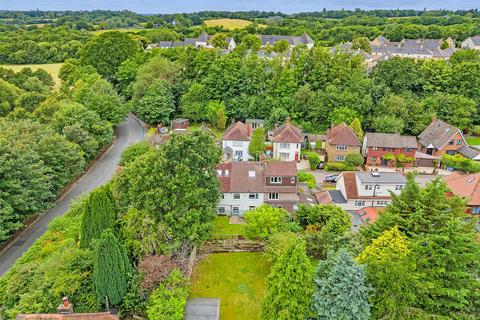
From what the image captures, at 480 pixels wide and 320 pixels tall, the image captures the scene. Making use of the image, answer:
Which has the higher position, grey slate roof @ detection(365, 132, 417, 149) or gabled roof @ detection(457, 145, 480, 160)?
grey slate roof @ detection(365, 132, 417, 149)

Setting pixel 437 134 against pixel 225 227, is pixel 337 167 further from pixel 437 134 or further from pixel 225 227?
pixel 225 227

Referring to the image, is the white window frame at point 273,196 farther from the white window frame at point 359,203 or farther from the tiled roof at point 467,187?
the tiled roof at point 467,187

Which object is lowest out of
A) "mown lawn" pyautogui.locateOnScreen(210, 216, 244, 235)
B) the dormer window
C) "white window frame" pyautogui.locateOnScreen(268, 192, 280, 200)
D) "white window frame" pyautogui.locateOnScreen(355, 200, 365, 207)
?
"mown lawn" pyautogui.locateOnScreen(210, 216, 244, 235)

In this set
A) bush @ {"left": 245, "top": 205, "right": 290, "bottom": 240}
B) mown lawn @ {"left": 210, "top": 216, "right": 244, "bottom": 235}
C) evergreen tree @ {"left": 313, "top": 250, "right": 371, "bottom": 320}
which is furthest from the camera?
mown lawn @ {"left": 210, "top": 216, "right": 244, "bottom": 235}

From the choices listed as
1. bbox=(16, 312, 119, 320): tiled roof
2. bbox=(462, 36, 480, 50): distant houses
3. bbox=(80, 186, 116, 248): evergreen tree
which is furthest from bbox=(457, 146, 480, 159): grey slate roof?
bbox=(462, 36, 480, 50): distant houses

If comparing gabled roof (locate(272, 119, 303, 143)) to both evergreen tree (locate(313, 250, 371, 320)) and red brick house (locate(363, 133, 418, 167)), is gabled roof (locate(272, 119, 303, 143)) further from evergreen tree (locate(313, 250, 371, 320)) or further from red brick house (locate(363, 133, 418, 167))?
evergreen tree (locate(313, 250, 371, 320))

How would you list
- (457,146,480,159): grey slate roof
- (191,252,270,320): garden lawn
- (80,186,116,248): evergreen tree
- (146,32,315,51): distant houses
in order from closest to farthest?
1. (191,252,270,320): garden lawn
2. (80,186,116,248): evergreen tree
3. (457,146,480,159): grey slate roof
4. (146,32,315,51): distant houses

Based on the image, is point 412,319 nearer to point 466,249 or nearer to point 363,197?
point 466,249
